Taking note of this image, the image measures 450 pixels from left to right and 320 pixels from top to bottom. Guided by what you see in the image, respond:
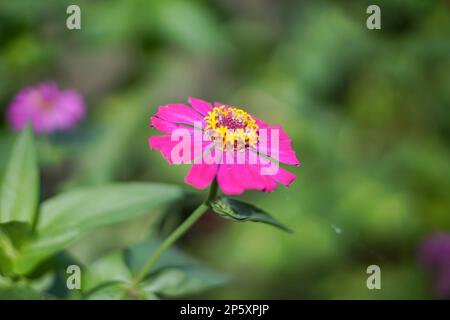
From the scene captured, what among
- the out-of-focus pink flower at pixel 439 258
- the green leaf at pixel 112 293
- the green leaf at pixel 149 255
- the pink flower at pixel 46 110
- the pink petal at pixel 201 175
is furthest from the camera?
the pink flower at pixel 46 110

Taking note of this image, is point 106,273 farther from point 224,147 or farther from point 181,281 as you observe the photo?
point 224,147

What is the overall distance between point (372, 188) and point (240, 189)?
112cm

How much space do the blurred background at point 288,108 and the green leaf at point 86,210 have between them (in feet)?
1.66

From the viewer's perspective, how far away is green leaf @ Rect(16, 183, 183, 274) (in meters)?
0.69

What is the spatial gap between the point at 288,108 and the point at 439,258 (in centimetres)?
63

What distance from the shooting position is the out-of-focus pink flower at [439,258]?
124 cm

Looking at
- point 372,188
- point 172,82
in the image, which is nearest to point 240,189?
point 372,188

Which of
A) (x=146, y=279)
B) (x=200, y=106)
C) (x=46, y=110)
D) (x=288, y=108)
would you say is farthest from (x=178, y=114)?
(x=288, y=108)

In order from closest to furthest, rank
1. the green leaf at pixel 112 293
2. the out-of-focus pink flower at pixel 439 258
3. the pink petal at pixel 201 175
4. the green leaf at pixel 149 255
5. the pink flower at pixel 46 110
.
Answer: the pink petal at pixel 201 175, the green leaf at pixel 112 293, the green leaf at pixel 149 255, the out-of-focus pink flower at pixel 439 258, the pink flower at pixel 46 110

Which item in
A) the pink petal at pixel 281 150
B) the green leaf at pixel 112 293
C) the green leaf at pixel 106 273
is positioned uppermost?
the pink petal at pixel 281 150

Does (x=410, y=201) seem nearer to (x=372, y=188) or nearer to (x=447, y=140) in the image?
(x=372, y=188)

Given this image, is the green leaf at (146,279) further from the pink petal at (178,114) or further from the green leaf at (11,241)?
the pink petal at (178,114)

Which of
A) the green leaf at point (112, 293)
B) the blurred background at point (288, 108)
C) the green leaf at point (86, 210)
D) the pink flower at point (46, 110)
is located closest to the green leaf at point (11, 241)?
the green leaf at point (86, 210)

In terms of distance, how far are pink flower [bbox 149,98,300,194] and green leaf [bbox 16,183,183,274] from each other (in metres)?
0.15
